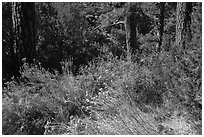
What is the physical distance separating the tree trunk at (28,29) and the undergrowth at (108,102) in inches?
29.8

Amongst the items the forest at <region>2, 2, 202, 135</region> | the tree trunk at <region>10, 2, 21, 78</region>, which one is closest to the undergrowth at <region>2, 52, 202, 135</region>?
the forest at <region>2, 2, 202, 135</region>

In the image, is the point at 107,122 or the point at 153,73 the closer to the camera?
the point at 107,122

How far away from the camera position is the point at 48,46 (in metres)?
9.33

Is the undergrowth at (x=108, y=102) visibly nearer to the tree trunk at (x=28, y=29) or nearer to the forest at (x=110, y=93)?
the forest at (x=110, y=93)

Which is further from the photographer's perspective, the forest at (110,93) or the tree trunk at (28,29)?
the tree trunk at (28,29)

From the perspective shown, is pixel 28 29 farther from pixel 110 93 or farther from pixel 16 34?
pixel 110 93

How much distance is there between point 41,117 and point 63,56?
3719 mm

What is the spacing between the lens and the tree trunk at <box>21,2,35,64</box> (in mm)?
6555

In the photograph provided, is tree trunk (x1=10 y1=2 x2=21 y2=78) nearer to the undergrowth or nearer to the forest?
the forest

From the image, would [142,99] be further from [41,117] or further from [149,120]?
[41,117]

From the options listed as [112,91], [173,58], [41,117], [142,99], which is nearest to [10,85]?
[41,117]

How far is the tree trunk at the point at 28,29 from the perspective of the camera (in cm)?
655

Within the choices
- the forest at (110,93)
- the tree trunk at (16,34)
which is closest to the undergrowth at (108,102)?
the forest at (110,93)

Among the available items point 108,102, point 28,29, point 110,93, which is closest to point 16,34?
point 28,29
